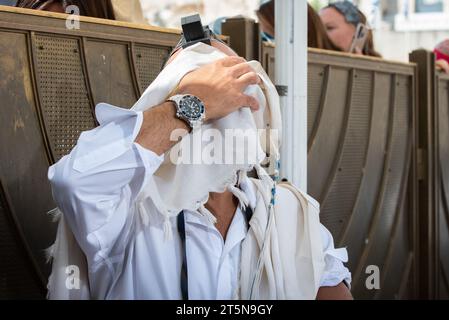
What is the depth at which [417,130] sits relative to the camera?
387 centimetres

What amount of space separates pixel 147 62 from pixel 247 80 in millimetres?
927

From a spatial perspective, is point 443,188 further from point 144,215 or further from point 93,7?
point 144,215

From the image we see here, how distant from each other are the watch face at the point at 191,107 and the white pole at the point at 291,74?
2.43 feet

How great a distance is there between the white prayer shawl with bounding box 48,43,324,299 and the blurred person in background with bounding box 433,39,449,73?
2668 mm

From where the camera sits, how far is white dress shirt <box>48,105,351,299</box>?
55.7 inches

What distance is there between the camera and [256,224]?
167 cm

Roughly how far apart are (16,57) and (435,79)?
2.64m

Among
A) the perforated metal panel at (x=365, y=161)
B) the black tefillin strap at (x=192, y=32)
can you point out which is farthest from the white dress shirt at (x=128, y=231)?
the perforated metal panel at (x=365, y=161)

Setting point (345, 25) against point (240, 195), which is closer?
point (240, 195)

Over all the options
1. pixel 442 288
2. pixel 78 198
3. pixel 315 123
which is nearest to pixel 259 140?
pixel 78 198

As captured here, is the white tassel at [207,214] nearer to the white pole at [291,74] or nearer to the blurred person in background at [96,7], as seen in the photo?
the white pole at [291,74]

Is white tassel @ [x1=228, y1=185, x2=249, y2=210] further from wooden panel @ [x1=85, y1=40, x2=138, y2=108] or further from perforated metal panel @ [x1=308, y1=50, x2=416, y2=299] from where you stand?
perforated metal panel @ [x1=308, y1=50, x2=416, y2=299]

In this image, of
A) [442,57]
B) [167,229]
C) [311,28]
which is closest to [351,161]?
[311,28]

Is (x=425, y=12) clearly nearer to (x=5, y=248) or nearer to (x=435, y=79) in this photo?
(x=435, y=79)
